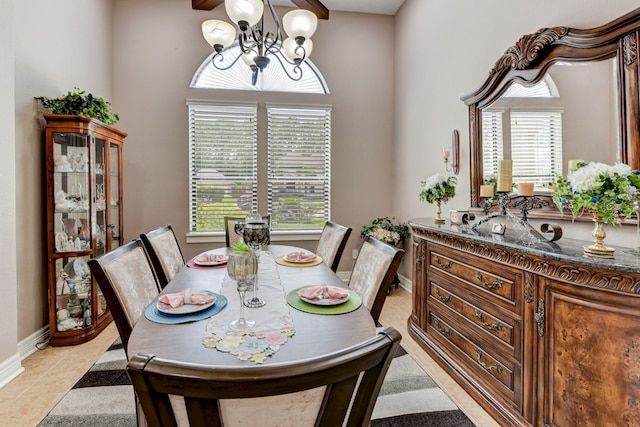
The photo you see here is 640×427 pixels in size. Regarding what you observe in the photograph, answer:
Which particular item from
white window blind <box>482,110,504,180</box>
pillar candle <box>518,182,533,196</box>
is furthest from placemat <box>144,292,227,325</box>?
white window blind <box>482,110,504,180</box>

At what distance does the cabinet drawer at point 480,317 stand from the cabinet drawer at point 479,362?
0.09 metres

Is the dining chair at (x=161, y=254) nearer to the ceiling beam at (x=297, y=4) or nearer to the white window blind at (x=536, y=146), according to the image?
the ceiling beam at (x=297, y=4)

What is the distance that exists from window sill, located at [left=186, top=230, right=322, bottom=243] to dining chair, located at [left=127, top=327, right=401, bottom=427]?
3.61m

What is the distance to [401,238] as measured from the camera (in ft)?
13.6

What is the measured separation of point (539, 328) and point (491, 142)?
1530 mm

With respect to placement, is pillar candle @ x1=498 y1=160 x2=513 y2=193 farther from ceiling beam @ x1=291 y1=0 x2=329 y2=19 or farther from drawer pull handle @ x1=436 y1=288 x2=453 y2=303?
ceiling beam @ x1=291 y1=0 x2=329 y2=19

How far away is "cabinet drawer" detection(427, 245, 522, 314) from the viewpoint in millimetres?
1742

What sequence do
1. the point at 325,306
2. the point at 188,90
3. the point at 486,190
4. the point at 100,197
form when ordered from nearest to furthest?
the point at 325,306, the point at 486,190, the point at 100,197, the point at 188,90

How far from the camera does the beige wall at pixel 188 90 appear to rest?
2.50 m

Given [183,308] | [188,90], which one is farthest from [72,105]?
[183,308]

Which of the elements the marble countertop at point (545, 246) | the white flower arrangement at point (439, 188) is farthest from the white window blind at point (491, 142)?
the marble countertop at point (545, 246)

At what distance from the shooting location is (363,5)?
4.22 m

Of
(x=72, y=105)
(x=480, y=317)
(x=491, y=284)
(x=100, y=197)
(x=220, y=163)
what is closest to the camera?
(x=491, y=284)

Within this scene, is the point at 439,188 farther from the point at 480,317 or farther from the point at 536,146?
the point at 480,317
